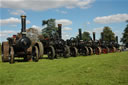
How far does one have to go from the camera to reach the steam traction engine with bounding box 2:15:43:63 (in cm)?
1113

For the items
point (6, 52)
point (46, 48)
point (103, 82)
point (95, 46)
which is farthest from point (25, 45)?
point (95, 46)

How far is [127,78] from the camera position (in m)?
4.85

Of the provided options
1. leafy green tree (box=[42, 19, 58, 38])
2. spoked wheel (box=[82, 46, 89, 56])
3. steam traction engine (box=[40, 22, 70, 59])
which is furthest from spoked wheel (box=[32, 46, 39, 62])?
leafy green tree (box=[42, 19, 58, 38])

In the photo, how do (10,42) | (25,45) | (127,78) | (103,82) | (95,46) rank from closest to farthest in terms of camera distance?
(103,82)
(127,78)
(25,45)
(10,42)
(95,46)

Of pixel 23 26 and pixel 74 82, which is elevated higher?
pixel 23 26

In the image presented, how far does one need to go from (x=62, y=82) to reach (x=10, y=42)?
333 inches

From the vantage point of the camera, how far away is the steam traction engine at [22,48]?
36.5ft

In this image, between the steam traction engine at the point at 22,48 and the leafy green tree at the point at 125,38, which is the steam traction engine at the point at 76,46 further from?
the leafy green tree at the point at 125,38

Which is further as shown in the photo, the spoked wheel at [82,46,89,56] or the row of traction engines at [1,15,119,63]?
the spoked wheel at [82,46,89,56]

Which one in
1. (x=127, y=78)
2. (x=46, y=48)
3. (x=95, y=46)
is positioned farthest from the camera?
(x=95, y=46)

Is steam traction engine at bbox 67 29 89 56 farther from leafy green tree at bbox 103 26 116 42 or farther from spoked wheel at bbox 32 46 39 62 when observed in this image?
leafy green tree at bbox 103 26 116 42

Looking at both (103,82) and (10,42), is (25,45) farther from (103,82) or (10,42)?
(103,82)

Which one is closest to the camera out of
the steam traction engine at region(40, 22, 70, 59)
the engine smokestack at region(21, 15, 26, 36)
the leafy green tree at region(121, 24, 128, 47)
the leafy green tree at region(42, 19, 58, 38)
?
the engine smokestack at region(21, 15, 26, 36)

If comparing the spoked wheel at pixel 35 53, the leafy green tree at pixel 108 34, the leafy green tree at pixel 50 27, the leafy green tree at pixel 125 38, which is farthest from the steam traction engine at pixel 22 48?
the leafy green tree at pixel 108 34
